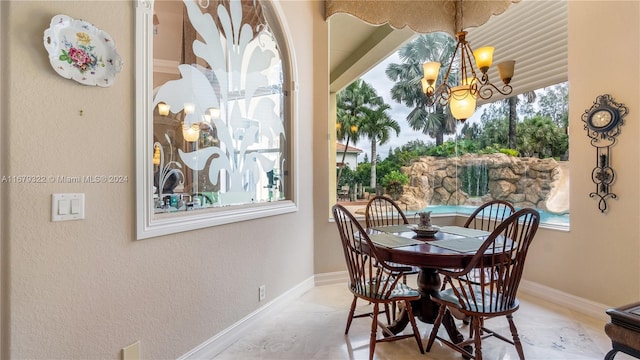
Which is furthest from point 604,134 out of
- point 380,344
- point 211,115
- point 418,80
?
point 211,115

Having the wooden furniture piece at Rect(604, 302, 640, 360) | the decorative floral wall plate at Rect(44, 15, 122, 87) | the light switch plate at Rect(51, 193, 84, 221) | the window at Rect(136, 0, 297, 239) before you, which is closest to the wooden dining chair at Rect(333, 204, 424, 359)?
the window at Rect(136, 0, 297, 239)

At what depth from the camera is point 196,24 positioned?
2154 mm

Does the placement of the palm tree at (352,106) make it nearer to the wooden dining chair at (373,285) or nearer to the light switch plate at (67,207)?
the wooden dining chair at (373,285)

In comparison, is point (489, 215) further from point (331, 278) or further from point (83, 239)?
point (83, 239)

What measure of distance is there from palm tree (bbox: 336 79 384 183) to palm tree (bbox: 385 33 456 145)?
0.32 m

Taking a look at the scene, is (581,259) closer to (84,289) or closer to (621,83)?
(621,83)

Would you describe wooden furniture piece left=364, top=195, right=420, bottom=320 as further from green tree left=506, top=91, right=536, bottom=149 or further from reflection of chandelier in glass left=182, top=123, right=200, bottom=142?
reflection of chandelier in glass left=182, top=123, right=200, bottom=142

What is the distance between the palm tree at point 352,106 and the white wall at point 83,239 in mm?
2441

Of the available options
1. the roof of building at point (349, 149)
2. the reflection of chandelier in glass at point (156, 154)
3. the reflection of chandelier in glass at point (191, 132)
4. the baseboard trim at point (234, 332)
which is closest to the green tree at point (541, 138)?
the roof of building at point (349, 149)

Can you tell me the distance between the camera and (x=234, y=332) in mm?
2348

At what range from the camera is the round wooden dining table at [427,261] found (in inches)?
73.9

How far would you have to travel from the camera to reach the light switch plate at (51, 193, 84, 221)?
138cm

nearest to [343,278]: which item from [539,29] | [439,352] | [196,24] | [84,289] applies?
[439,352]

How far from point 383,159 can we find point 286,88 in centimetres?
171
